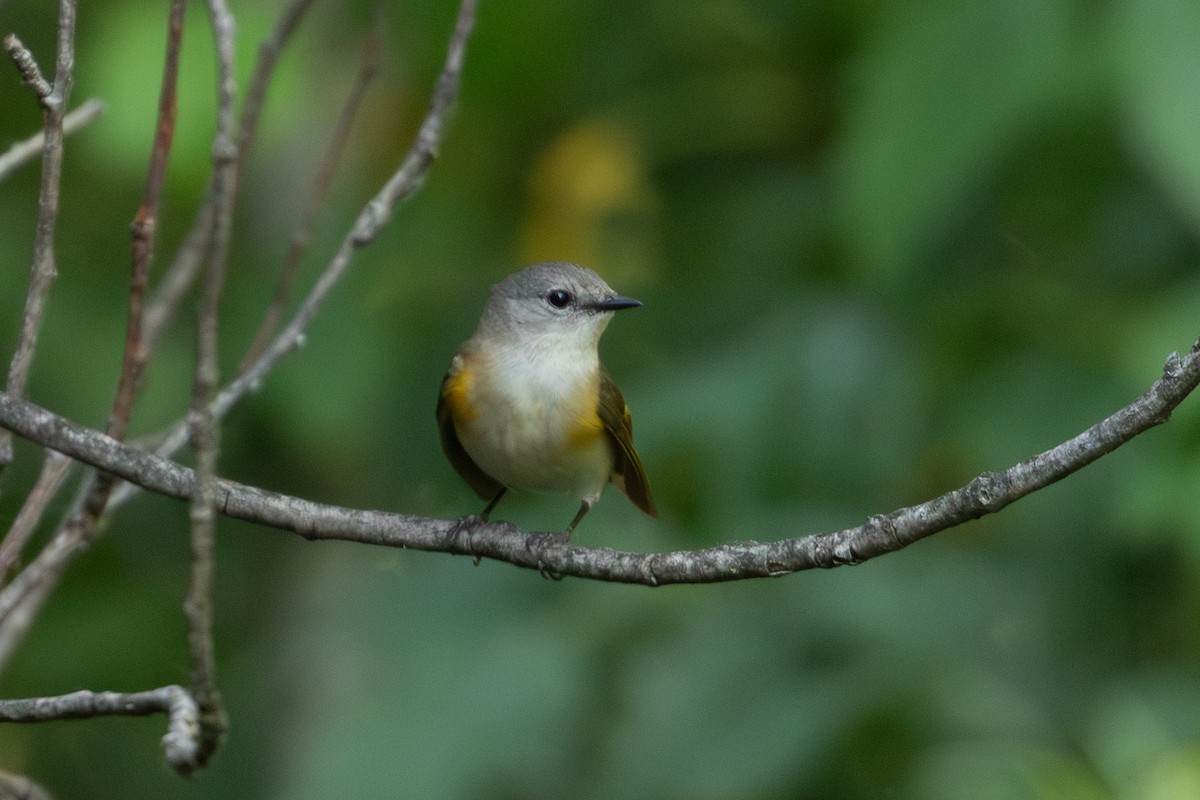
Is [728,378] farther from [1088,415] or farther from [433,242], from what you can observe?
[433,242]

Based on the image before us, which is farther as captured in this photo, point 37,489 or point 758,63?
point 758,63

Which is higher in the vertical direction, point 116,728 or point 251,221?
point 251,221

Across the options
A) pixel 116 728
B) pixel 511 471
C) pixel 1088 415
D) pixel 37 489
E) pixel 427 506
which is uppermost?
pixel 37 489

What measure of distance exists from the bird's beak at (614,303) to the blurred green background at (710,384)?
28 cm

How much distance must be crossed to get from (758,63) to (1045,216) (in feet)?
4.16

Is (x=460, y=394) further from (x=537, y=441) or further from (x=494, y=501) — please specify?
(x=494, y=501)

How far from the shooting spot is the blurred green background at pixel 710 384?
363cm

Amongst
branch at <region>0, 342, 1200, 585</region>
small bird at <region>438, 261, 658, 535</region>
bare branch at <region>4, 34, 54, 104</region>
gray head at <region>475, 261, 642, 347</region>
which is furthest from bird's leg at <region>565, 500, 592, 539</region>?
bare branch at <region>4, 34, 54, 104</region>

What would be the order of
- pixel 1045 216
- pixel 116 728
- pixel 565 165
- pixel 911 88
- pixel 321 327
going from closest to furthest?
pixel 911 88 < pixel 321 327 < pixel 1045 216 < pixel 565 165 < pixel 116 728

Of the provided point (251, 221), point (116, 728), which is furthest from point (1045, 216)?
point (116, 728)

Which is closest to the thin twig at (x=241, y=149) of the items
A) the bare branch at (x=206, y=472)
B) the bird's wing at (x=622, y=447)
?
the bare branch at (x=206, y=472)

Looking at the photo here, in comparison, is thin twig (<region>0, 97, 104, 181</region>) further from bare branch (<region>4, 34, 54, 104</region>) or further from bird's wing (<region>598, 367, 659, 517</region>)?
bird's wing (<region>598, 367, 659, 517</region>)

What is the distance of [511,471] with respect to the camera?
13.5ft

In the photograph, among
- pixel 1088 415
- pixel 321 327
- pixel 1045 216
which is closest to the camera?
pixel 1088 415
